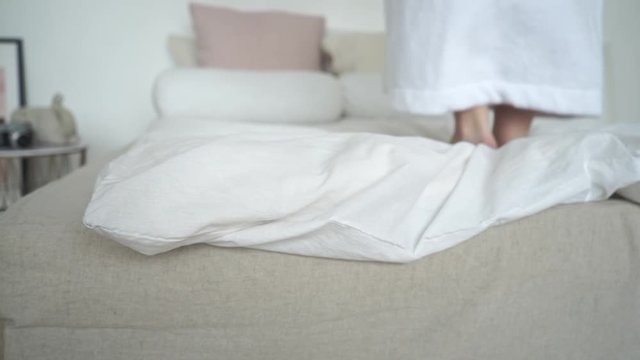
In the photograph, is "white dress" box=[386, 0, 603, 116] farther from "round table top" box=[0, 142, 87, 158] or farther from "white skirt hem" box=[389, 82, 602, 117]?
"round table top" box=[0, 142, 87, 158]

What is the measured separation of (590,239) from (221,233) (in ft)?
1.20

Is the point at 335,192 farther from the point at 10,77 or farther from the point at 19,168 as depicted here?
the point at 10,77

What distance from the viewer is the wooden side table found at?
121cm

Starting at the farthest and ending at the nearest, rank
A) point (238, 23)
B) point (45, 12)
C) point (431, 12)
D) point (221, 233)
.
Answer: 1. point (45, 12)
2. point (238, 23)
3. point (431, 12)
4. point (221, 233)

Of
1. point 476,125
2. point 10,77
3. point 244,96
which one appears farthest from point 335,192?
point 10,77

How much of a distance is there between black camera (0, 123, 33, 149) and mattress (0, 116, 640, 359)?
40.0 inches

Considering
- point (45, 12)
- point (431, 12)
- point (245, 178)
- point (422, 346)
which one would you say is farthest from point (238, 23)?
point (422, 346)

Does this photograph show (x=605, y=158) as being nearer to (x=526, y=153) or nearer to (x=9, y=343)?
(x=526, y=153)

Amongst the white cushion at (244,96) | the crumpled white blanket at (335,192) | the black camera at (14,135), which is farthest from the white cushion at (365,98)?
the black camera at (14,135)

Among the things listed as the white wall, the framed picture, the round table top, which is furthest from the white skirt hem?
the framed picture

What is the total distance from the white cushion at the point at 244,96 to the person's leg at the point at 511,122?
1.86 feet

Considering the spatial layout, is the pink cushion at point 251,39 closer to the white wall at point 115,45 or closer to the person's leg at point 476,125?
the white wall at point 115,45

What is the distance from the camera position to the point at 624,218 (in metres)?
0.42

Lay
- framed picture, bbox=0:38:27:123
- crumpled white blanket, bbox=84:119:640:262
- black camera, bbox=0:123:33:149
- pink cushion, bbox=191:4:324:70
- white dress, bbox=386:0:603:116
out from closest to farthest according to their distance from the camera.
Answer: crumpled white blanket, bbox=84:119:640:262 → white dress, bbox=386:0:603:116 → black camera, bbox=0:123:33:149 → pink cushion, bbox=191:4:324:70 → framed picture, bbox=0:38:27:123
